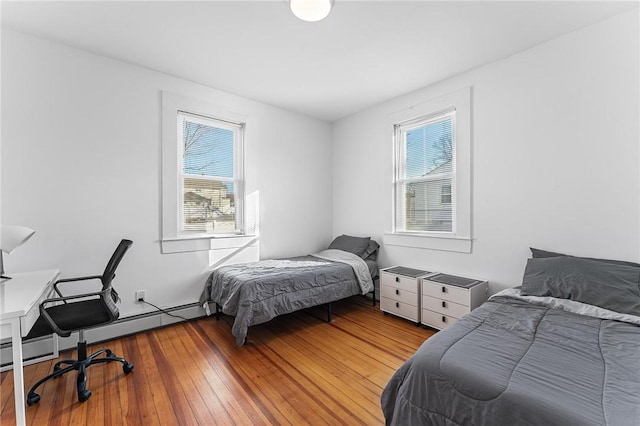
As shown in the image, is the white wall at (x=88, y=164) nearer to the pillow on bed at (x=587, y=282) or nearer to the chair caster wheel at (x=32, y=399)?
the chair caster wheel at (x=32, y=399)

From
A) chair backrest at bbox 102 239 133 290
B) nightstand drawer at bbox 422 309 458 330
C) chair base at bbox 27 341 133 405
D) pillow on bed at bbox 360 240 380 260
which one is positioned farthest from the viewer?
pillow on bed at bbox 360 240 380 260

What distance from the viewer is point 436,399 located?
1190 mm

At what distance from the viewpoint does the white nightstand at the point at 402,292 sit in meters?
2.98

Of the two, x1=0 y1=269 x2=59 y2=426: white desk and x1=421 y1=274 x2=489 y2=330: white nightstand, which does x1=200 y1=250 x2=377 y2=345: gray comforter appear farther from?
x1=0 y1=269 x2=59 y2=426: white desk

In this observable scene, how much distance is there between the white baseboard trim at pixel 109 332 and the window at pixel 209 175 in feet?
3.05

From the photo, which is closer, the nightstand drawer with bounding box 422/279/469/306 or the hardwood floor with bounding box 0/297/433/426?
the hardwood floor with bounding box 0/297/433/426

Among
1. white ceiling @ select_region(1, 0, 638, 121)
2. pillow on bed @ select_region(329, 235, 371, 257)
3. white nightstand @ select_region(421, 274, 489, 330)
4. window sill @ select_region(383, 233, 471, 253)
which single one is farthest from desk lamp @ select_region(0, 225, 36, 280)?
window sill @ select_region(383, 233, 471, 253)

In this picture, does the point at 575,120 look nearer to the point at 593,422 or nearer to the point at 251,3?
the point at 593,422

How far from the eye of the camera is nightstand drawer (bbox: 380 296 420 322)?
9.80 ft

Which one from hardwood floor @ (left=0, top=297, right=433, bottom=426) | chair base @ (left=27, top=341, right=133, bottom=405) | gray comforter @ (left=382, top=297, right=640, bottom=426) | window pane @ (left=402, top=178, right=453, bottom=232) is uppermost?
window pane @ (left=402, top=178, right=453, bottom=232)

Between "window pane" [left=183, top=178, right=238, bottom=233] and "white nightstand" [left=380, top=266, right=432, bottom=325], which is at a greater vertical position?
"window pane" [left=183, top=178, right=238, bottom=233]

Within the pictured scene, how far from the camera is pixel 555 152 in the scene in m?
2.38

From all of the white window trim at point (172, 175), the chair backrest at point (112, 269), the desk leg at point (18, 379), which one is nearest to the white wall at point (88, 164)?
the white window trim at point (172, 175)

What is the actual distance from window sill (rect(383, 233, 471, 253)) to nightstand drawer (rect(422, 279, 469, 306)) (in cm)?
49
